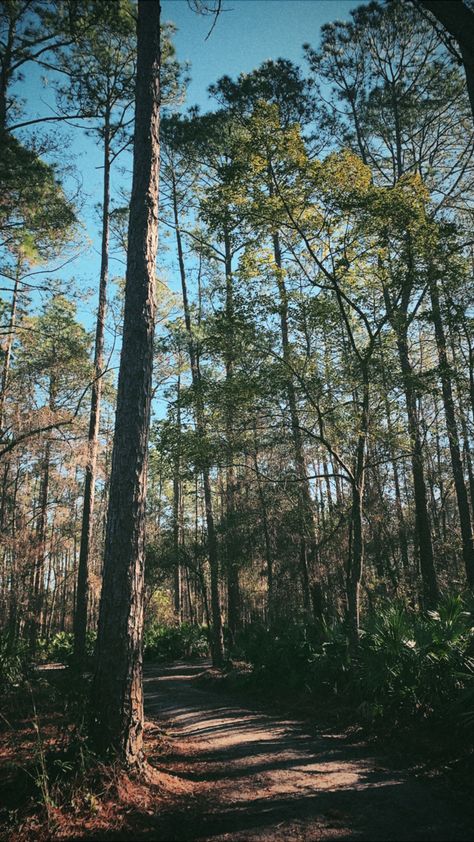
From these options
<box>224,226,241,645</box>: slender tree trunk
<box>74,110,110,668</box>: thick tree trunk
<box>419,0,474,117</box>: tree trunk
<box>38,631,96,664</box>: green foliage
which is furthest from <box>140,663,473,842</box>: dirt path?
<box>38,631,96,664</box>: green foliage

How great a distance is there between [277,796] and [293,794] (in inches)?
5.5

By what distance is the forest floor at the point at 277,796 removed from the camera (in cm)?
306

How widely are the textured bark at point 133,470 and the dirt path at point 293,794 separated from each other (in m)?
0.87

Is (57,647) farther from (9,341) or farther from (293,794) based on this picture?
(293,794)

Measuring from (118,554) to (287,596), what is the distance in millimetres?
14944

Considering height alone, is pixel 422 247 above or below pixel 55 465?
above

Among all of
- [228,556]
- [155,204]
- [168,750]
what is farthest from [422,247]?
[228,556]

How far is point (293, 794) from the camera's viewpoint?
12.0 ft

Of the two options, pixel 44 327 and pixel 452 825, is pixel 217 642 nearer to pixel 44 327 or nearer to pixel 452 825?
pixel 452 825

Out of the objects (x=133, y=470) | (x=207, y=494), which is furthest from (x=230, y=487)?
(x=133, y=470)

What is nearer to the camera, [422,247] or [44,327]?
[422,247]

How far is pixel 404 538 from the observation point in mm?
17312

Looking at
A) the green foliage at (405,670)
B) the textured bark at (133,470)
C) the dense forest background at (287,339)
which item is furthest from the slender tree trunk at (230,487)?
the green foliage at (405,670)

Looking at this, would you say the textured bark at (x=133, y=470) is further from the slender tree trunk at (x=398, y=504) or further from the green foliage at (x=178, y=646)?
the green foliage at (x=178, y=646)
